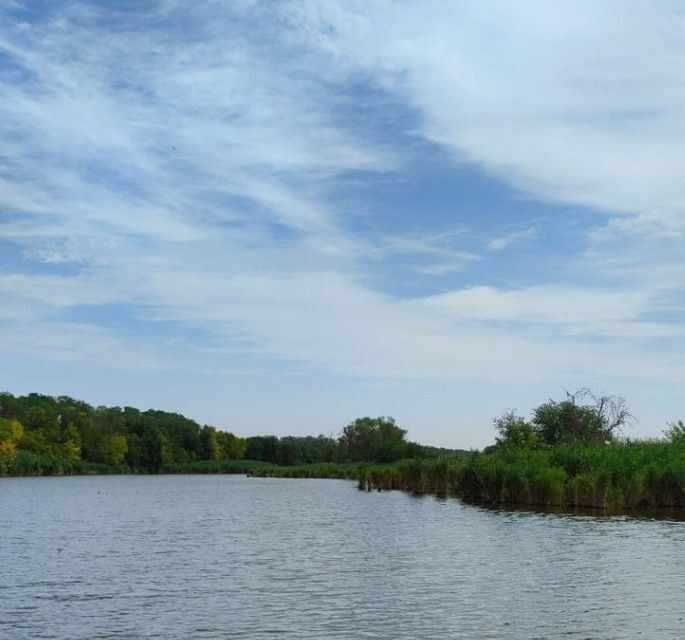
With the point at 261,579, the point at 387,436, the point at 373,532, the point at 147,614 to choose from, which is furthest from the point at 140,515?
the point at 387,436

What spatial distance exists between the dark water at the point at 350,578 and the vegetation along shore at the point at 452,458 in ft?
16.2

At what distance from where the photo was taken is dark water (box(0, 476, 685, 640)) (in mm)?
18984

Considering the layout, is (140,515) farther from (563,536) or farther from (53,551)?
(563,536)

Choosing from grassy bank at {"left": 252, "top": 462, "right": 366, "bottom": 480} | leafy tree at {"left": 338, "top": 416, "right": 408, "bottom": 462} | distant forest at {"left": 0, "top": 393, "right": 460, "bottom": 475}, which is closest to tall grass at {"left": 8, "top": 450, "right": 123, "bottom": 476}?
distant forest at {"left": 0, "top": 393, "right": 460, "bottom": 475}

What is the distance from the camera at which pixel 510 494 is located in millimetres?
50438

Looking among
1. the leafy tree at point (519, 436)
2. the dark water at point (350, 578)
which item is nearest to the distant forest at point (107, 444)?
the leafy tree at point (519, 436)

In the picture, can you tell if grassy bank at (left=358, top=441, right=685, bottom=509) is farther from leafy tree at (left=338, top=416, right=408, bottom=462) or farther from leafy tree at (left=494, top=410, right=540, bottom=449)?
leafy tree at (left=338, top=416, right=408, bottom=462)

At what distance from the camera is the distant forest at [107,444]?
136 m

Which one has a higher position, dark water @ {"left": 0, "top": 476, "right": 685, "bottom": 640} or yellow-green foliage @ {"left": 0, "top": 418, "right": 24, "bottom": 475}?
yellow-green foliage @ {"left": 0, "top": 418, "right": 24, "bottom": 475}

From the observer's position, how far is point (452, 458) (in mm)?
61188

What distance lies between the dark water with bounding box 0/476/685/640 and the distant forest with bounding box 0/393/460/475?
74.7m

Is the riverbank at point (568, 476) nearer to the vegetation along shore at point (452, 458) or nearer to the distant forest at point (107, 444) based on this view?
the vegetation along shore at point (452, 458)

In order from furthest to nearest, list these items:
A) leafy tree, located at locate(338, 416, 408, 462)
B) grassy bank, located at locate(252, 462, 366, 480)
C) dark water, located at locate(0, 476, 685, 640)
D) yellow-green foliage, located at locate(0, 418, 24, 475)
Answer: leafy tree, located at locate(338, 416, 408, 462), yellow-green foliage, located at locate(0, 418, 24, 475), grassy bank, located at locate(252, 462, 366, 480), dark water, located at locate(0, 476, 685, 640)

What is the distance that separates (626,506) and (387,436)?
4349 inches
